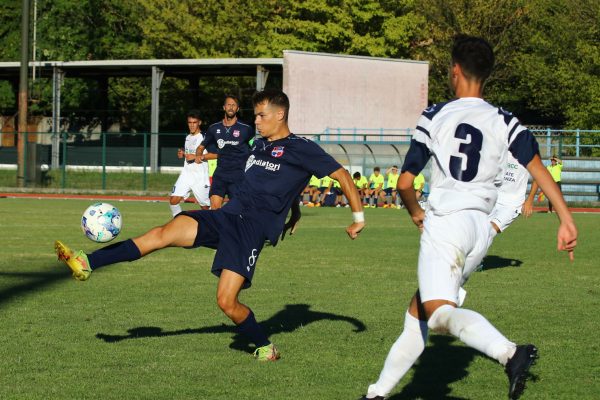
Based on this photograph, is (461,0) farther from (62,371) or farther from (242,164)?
(62,371)

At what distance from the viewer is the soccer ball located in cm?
835

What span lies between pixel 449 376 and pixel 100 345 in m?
2.63

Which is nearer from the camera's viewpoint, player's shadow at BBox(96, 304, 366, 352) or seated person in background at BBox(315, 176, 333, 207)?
player's shadow at BBox(96, 304, 366, 352)

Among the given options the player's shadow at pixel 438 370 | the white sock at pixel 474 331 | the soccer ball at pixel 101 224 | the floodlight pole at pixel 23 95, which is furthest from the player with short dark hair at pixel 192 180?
the floodlight pole at pixel 23 95

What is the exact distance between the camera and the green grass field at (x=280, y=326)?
6410 mm

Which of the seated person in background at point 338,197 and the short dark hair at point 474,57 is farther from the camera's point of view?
the seated person in background at point 338,197

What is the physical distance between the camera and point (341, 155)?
35656mm

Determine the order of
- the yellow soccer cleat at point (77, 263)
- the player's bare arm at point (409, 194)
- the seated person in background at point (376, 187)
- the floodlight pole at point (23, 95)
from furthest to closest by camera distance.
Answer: the floodlight pole at point (23, 95) → the seated person in background at point (376, 187) → the yellow soccer cleat at point (77, 263) → the player's bare arm at point (409, 194)

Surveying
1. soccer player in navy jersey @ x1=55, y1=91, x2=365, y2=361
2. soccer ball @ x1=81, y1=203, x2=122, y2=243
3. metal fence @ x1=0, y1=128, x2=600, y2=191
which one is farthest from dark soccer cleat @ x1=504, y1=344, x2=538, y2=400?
metal fence @ x1=0, y1=128, x2=600, y2=191

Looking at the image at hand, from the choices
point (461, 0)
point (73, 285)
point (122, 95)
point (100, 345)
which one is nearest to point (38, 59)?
point (122, 95)

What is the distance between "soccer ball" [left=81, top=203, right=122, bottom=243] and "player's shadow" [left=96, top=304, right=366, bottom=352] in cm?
80

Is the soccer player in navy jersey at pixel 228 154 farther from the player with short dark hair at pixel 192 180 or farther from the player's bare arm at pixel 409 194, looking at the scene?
the player's bare arm at pixel 409 194

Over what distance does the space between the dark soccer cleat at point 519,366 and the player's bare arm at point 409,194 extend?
110cm

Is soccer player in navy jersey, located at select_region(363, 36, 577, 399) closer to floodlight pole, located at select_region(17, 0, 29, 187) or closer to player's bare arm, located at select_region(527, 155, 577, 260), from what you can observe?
player's bare arm, located at select_region(527, 155, 577, 260)
